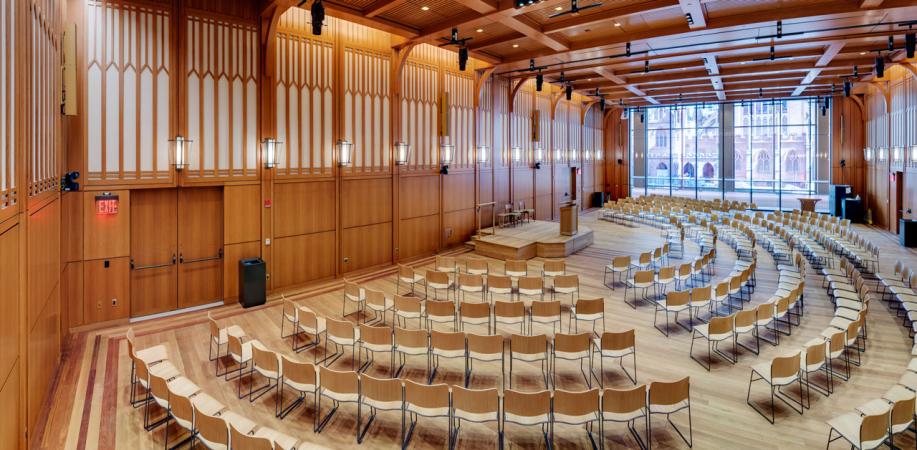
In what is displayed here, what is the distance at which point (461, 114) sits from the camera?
1553 centimetres

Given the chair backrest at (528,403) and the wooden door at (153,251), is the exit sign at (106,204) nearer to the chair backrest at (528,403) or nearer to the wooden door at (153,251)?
the wooden door at (153,251)

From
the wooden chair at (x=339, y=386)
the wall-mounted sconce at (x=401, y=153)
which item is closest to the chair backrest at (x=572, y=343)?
the wooden chair at (x=339, y=386)

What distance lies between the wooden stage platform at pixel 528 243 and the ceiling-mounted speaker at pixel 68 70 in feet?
33.6

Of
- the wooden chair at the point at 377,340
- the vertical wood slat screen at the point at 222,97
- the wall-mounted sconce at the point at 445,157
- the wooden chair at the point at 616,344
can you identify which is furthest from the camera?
the wall-mounted sconce at the point at 445,157

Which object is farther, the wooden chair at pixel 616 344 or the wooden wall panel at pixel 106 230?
the wooden wall panel at pixel 106 230

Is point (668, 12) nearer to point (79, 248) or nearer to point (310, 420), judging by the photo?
point (310, 420)

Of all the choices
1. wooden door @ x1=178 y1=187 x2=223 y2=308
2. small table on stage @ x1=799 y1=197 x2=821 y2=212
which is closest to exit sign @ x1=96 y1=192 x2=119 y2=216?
wooden door @ x1=178 y1=187 x2=223 y2=308

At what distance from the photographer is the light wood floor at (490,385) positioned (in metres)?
5.08

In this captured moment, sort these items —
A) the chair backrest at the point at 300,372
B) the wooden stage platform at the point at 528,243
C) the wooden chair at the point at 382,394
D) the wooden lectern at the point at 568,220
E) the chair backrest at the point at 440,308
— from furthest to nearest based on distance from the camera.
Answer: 1. the wooden lectern at the point at 568,220
2. the wooden stage platform at the point at 528,243
3. the chair backrest at the point at 440,308
4. the chair backrest at the point at 300,372
5. the wooden chair at the point at 382,394

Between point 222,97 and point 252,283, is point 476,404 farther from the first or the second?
point 222,97

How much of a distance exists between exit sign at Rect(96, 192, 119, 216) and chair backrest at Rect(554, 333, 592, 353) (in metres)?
7.88

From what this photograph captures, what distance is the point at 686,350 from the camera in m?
7.31

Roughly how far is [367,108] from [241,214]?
423cm

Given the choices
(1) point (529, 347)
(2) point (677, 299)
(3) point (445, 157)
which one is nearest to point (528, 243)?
(3) point (445, 157)
